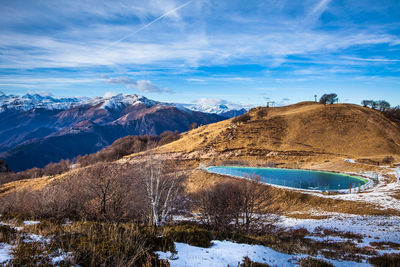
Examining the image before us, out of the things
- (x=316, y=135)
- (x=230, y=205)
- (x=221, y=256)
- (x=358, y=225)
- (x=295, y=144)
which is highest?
(x=316, y=135)

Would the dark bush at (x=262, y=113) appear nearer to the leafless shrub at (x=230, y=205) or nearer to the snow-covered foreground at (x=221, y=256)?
the leafless shrub at (x=230, y=205)

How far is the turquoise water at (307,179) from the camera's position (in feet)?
106

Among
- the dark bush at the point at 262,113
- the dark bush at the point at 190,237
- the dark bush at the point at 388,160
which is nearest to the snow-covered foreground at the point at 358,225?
the dark bush at the point at 190,237

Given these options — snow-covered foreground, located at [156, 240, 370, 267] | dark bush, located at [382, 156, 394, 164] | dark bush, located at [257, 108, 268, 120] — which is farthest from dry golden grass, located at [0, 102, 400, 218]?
snow-covered foreground, located at [156, 240, 370, 267]

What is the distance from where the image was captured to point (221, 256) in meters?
5.61

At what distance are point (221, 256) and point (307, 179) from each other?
3575 cm

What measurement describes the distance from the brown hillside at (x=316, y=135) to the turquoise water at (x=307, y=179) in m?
23.3

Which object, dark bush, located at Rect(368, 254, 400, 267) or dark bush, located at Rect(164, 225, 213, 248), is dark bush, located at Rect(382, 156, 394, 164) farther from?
dark bush, located at Rect(164, 225, 213, 248)

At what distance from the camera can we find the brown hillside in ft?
205

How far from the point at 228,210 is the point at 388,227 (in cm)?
1262

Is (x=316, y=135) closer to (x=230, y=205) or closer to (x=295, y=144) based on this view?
(x=295, y=144)

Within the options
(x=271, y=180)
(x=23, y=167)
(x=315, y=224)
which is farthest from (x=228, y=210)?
(x=23, y=167)

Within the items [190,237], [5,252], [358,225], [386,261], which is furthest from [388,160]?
[5,252]

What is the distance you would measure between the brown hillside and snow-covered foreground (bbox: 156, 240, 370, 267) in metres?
60.3
